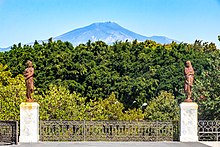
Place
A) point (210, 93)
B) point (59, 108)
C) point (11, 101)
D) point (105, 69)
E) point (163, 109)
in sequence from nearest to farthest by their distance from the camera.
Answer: point (210, 93), point (59, 108), point (11, 101), point (163, 109), point (105, 69)

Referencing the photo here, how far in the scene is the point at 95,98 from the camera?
4506 cm

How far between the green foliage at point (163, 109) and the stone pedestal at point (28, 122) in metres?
16.4

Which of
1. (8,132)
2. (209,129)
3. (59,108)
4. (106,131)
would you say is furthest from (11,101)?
(209,129)

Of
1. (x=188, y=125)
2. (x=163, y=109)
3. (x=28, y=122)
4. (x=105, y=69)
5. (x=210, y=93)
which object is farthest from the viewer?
(x=105, y=69)

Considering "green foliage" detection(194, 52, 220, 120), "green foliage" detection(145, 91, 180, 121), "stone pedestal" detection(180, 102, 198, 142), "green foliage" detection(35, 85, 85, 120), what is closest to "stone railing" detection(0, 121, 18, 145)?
"stone pedestal" detection(180, 102, 198, 142)

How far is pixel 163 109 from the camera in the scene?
38.8 m

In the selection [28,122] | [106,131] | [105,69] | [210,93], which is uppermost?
[105,69]

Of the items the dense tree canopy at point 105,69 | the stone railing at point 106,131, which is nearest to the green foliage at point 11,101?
the dense tree canopy at point 105,69

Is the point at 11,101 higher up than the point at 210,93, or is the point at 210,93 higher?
the point at 210,93

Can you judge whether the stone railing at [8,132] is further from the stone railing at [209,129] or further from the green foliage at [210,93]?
the green foliage at [210,93]

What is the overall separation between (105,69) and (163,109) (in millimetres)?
10362

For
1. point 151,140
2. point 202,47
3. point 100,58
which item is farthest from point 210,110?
point 202,47

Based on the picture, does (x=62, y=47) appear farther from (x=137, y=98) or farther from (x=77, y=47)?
(x=137, y=98)

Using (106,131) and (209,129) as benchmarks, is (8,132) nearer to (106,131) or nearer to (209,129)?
(106,131)
